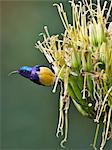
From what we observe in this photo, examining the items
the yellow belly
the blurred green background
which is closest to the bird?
the yellow belly

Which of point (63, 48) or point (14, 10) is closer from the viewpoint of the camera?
point (63, 48)

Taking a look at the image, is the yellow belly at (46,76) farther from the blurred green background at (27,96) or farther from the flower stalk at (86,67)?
the blurred green background at (27,96)

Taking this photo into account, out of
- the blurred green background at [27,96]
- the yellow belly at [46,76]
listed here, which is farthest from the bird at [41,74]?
the blurred green background at [27,96]

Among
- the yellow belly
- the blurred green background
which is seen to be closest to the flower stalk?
the yellow belly

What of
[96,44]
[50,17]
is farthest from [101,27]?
[50,17]

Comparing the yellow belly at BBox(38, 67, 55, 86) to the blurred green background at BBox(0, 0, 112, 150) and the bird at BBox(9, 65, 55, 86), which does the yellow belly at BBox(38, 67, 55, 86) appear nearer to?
the bird at BBox(9, 65, 55, 86)

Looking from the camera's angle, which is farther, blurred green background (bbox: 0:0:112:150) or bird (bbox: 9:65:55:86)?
blurred green background (bbox: 0:0:112:150)

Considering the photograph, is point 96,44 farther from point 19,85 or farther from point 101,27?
point 19,85

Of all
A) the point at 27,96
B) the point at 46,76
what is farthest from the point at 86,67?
the point at 27,96

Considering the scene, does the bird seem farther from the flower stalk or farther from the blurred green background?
the blurred green background
